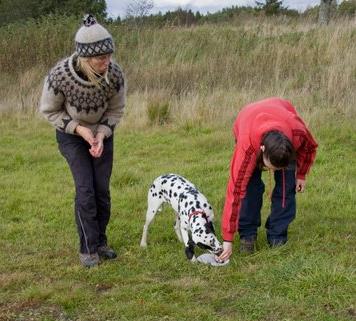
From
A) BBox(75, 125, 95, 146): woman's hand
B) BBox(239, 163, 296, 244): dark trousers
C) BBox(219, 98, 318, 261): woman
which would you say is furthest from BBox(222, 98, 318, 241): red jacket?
BBox(75, 125, 95, 146): woman's hand

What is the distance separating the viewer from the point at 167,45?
15805 mm

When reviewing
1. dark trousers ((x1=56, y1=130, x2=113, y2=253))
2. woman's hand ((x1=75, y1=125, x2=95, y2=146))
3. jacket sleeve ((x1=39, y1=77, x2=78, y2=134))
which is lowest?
dark trousers ((x1=56, y1=130, x2=113, y2=253))

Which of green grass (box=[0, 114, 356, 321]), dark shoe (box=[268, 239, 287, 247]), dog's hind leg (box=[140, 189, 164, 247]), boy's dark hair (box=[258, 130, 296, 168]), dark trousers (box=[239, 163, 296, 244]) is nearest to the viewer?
green grass (box=[0, 114, 356, 321])

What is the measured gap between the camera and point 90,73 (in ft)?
15.9

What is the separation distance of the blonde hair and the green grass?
61.4 inches

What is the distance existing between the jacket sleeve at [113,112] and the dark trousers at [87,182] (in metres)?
0.13

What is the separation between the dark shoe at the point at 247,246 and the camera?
5.39 metres

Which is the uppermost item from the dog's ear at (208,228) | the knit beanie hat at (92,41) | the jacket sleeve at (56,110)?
the knit beanie hat at (92,41)

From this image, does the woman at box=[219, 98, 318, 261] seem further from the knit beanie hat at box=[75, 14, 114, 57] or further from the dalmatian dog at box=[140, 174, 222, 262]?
the knit beanie hat at box=[75, 14, 114, 57]

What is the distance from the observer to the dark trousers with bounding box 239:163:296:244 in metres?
5.34

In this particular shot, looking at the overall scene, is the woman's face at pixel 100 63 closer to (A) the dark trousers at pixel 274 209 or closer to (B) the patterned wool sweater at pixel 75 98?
(B) the patterned wool sweater at pixel 75 98

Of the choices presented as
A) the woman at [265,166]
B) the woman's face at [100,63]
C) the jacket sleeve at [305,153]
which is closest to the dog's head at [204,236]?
the woman at [265,166]

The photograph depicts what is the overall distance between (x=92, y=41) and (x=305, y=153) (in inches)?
78.0

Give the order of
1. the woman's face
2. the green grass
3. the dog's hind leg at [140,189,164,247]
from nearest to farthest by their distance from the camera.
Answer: the green grass < the woman's face < the dog's hind leg at [140,189,164,247]
